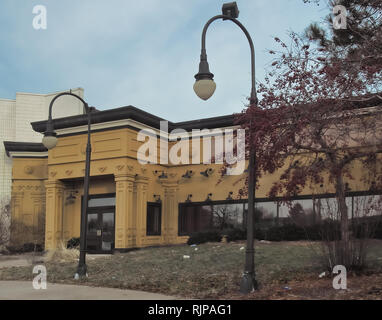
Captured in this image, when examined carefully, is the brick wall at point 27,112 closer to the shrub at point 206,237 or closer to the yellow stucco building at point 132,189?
the yellow stucco building at point 132,189

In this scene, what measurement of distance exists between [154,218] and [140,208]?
165 centimetres

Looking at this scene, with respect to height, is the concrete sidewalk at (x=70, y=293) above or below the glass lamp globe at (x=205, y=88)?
below

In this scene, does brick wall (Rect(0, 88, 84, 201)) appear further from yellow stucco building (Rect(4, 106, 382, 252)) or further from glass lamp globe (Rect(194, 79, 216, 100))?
glass lamp globe (Rect(194, 79, 216, 100))

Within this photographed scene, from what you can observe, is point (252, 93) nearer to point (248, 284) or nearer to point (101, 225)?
point (248, 284)

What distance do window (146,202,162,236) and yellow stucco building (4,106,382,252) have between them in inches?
2.0

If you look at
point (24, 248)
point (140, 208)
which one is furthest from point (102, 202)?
point (24, 248)

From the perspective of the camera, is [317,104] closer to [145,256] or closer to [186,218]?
[145,256]

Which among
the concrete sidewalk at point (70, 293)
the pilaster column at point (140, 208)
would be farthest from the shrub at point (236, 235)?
the concrete sidewalk at point (70, 293)

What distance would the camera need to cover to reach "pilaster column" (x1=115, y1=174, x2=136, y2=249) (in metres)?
21.8

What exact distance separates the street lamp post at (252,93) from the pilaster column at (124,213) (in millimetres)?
11740

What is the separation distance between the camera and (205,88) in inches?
407

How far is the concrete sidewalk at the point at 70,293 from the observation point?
1073 centimetres

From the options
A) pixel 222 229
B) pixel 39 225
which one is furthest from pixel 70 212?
pixel 222 229
